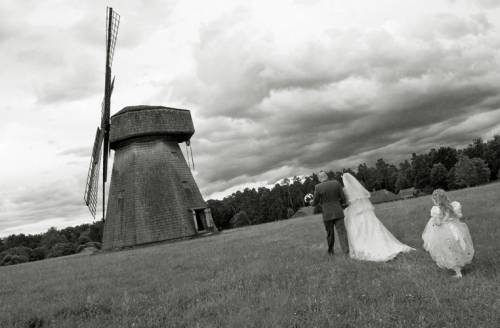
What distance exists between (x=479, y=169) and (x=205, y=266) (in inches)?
3751

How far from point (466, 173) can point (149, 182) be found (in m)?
79.3

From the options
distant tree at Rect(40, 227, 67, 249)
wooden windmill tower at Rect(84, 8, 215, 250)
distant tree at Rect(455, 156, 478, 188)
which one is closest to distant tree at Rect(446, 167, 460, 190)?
distant tree at Rect(455, 156, 478, 188)

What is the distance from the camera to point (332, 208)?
1039 centimetres

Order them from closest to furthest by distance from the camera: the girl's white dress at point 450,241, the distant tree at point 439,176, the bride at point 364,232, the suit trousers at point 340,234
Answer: the girl's white dress at point 450,241 → the bride at point 364,232 → the suit trousers at point 340,234 → the distant tree at point 439,176

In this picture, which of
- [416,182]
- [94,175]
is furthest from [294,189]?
[94,175]

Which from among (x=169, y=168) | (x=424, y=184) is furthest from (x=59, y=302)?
(x=424, y=184)

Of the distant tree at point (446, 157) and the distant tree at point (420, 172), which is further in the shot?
the distant tree at point (446, 157)

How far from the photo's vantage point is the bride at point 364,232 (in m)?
9.19

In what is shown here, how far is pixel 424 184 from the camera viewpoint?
9888 centimetres

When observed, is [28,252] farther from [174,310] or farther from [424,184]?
[424,184]

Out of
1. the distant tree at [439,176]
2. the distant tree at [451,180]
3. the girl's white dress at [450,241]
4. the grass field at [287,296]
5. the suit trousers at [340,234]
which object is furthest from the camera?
the distant tree at [439,176]

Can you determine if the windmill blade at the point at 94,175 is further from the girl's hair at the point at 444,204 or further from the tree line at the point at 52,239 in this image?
the tree line at the point at 52,239

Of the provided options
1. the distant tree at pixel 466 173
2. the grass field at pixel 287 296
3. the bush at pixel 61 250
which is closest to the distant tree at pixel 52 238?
the bush at pixel 61 250

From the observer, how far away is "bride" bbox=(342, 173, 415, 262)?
9.19 metres
